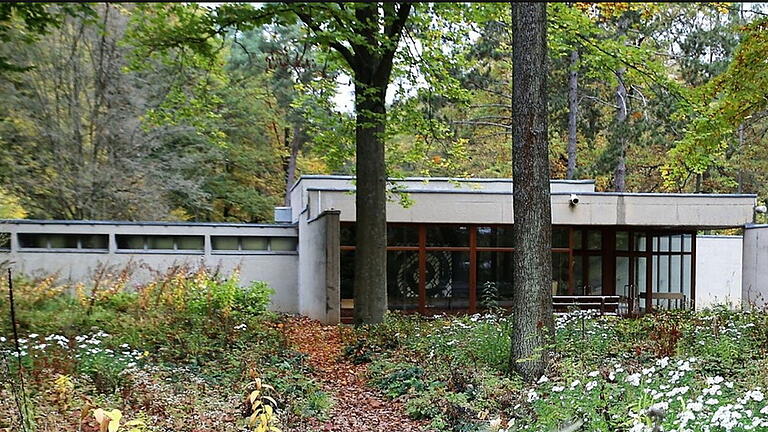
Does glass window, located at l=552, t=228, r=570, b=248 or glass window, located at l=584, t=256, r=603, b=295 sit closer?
Result: glass window, located at l=552, t=228, r=570, b=248

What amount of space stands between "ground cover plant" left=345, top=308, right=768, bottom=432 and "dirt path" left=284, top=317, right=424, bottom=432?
173 millimetres

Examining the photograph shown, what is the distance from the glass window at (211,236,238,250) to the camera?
14703mm

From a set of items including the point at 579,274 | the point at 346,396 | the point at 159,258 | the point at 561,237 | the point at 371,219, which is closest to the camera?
the point at 346,396

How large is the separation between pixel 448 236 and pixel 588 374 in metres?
10.1

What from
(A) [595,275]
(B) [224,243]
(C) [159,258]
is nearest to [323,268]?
(B) [224,243]

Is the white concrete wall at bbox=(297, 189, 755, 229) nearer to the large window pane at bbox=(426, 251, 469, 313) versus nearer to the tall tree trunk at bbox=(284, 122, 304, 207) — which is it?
the large window pane at bbox=(426, 251, 469, 313)

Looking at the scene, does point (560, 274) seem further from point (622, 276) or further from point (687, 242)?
point (687, 242)

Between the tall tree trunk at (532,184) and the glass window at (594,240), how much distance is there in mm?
10750

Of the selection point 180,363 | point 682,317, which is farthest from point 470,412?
point 682,317

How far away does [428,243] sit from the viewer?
1467 cm

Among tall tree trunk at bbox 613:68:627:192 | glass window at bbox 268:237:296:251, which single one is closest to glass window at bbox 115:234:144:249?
glass window at bbox 268:237:296:251

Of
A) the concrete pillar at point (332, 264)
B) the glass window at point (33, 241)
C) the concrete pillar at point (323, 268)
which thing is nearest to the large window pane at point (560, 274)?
the concrete pillar at point (323, 268)

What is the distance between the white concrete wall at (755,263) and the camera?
15047 mm

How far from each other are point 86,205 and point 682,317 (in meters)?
15.0
